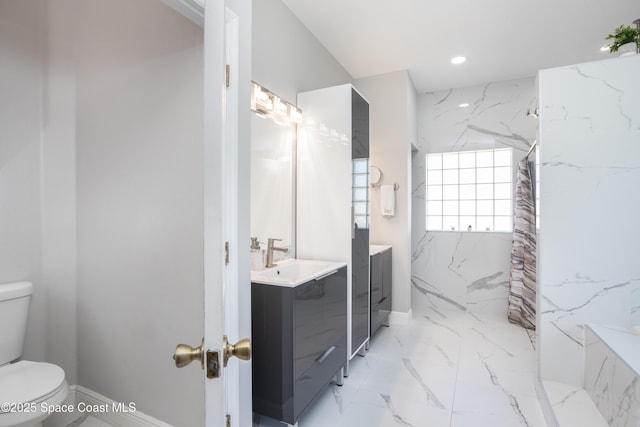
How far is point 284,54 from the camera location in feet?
8.30

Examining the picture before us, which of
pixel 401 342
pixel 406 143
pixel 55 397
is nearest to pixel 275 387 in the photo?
pixel 55 397

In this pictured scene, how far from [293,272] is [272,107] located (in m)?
1.19

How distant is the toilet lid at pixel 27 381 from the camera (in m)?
1.44

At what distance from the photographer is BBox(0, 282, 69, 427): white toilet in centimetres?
139

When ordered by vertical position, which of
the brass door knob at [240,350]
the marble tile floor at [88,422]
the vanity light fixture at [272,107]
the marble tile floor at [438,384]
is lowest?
the marble tile floor at [438,384]

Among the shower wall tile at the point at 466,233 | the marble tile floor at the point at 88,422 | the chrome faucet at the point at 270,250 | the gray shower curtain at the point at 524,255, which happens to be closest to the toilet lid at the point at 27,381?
the marble tile floor at the point at 88,422

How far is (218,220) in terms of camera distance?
0.73m

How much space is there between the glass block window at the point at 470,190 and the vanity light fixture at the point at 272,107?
2.45 meters

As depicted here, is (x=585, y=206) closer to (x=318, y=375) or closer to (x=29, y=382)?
(x=318, y=375)

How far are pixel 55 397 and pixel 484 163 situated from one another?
449 cm

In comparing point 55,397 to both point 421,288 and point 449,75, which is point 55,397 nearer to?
point 421,288

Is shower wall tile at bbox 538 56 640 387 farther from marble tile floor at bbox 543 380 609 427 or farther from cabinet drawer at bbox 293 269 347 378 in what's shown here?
cabinet drawer at bbox 293 269 347 378

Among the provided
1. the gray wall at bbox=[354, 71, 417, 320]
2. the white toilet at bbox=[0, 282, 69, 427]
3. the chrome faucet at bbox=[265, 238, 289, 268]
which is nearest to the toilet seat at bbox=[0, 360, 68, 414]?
the white toilet at bbox=[0, 282, 69, 427]

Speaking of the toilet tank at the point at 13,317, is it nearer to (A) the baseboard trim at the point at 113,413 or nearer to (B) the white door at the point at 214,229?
(A) the baseboard trim at the point at 113,413
